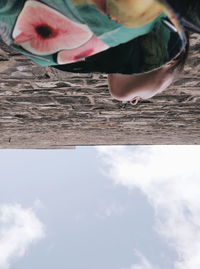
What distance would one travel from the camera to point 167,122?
516 cm

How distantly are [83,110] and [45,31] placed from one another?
3.52 meters

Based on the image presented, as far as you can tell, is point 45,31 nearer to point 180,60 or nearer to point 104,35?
point 104,35

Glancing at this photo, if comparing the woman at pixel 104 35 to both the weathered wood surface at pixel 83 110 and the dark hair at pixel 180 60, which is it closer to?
the dark hair at pixel 180 60

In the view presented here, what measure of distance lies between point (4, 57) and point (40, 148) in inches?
201

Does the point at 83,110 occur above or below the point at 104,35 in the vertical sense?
above

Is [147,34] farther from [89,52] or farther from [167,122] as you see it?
[167,122]

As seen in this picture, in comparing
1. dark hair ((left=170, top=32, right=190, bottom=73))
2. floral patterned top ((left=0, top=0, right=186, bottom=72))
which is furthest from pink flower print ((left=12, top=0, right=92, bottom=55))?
dark hair ((left=170, top=32, right=190, bottom=73))

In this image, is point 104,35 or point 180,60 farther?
point 180,60

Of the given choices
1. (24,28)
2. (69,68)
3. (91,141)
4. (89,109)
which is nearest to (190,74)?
(89,109)

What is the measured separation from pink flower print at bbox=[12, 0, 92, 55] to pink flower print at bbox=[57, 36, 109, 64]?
2 cm

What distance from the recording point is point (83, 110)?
4566 mm

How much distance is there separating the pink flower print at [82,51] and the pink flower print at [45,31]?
0.02 metres

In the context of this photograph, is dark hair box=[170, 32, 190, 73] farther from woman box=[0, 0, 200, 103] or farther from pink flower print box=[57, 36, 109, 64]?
pink flower print box=[57, 36, 109, 64]

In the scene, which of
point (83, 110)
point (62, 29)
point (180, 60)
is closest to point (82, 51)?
point (62, 29)
